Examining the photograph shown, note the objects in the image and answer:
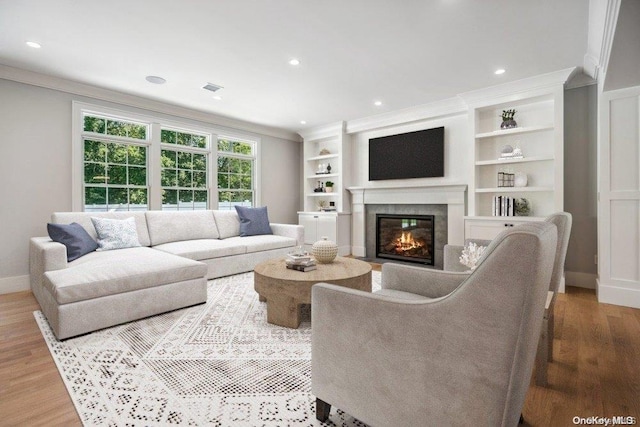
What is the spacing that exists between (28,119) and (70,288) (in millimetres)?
2628

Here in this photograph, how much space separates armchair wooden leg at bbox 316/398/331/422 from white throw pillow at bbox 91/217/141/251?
3.09 metres

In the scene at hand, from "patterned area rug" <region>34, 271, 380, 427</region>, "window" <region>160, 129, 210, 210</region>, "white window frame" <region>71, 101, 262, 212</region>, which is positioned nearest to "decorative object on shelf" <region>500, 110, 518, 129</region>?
"patterned area rug" <region>34, 271, 380, 427</region>

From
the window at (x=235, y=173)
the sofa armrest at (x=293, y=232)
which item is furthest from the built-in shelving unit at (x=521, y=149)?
the window at (x=235, y=173)

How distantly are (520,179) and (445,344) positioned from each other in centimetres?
382

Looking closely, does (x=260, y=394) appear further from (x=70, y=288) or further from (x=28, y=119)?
(x=28, y=119)

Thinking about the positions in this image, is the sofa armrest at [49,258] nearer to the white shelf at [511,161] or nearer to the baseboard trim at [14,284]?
the baseboard trim at [14,284]

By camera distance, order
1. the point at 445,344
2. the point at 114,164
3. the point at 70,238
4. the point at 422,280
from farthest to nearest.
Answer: the point at 114,164, the point at 70,238, the point at 422,280, the point at 445,344

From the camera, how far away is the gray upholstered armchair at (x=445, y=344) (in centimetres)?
79

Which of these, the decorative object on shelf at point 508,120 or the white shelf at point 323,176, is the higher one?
the decorative object on shelf at point 508,120

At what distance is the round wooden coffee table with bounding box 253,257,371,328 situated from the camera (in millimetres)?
2395

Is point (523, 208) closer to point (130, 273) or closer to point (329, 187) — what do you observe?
point (329, 187)

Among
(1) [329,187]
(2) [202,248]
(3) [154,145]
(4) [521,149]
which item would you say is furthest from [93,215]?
(4) [521,149]

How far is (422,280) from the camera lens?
1.95 meters

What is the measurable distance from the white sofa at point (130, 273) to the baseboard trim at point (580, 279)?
3952 mm
